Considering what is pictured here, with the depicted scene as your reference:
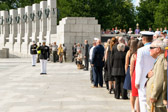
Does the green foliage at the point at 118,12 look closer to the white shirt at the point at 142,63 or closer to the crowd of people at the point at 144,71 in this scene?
the crowd of people at the point at 144,71

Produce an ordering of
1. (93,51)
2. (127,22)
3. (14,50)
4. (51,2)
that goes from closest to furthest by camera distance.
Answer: (93,51) → (51,2) → (14,50) → (127,22)

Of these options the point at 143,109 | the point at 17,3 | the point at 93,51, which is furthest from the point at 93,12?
the point at 143,109

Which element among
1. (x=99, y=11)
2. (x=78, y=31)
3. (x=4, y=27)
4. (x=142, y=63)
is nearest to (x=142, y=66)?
(x=142, y=63)

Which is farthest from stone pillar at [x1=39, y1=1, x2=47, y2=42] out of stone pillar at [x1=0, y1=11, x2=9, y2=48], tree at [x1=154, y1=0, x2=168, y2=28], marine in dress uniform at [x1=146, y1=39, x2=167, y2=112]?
marine in dress uniform at [x1=146, y1=39, x2=167, y2=112]

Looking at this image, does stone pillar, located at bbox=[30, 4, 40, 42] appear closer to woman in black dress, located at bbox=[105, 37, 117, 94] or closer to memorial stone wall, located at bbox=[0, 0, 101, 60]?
memorial stone wall, located at bbox=[0, 0, 101, 60]

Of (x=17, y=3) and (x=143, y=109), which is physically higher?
(x=17, y=3)

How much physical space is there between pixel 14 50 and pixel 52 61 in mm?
20718

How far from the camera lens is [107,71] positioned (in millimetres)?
13742

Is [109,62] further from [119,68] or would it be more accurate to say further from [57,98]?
[57,98]

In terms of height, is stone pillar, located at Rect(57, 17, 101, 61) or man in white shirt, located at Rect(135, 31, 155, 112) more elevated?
stone pillar, located at Rect(57, 17, 101, 61)

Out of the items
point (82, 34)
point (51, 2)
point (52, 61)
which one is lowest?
point (52, 61)

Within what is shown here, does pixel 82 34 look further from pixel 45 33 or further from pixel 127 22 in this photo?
pixel 127 22

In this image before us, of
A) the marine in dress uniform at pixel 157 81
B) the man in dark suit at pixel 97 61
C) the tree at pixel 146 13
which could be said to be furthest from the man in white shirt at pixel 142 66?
the tree at pixel 146 13

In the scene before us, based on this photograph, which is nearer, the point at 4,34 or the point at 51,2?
the point at 51,2
